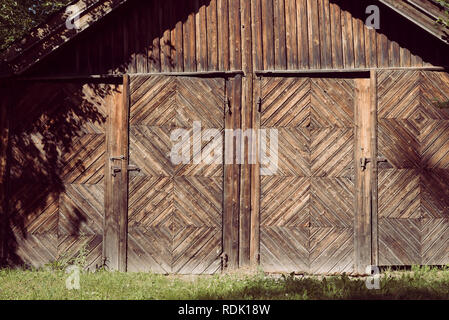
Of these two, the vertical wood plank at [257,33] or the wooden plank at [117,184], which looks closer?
the wooden plank at [117,184]

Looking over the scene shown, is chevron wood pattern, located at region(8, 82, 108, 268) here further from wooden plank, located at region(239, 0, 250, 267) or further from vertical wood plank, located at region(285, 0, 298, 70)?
vertical wood plank, located at region(285, 0, 298, 70)

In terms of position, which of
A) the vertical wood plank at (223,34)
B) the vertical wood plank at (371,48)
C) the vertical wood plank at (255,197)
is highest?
the vertical wood plank at (223,34)

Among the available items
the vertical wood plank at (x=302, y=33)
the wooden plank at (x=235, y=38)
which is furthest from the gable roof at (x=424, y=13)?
the wooden plank at (x=235, y=38)

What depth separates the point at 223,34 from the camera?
21.4 ft

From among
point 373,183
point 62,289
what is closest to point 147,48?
point 62,289

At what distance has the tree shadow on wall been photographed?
635 centimetres

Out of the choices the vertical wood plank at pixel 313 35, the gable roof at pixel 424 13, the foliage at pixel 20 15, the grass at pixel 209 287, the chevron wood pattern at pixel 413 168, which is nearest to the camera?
the grass at pixel 209 287

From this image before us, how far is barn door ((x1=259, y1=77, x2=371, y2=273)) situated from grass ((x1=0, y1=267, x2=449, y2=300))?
81 centimetres

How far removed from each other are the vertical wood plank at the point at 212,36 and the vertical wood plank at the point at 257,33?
689mm

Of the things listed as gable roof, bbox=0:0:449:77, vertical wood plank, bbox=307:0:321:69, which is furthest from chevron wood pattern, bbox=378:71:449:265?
vertical wood plank, bbox=307:0:321:69

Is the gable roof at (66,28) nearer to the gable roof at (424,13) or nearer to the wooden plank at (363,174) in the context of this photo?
the gable roof at (424,13)

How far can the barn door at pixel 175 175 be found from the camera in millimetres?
6285

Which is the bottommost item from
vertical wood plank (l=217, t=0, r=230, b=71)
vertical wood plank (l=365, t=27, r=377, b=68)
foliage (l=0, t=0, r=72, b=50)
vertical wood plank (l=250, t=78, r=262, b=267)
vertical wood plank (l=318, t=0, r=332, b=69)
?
vertical wood plank (l=250, t=78, r=262, b=267)

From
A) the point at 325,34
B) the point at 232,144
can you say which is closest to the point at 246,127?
the point at 232,144
